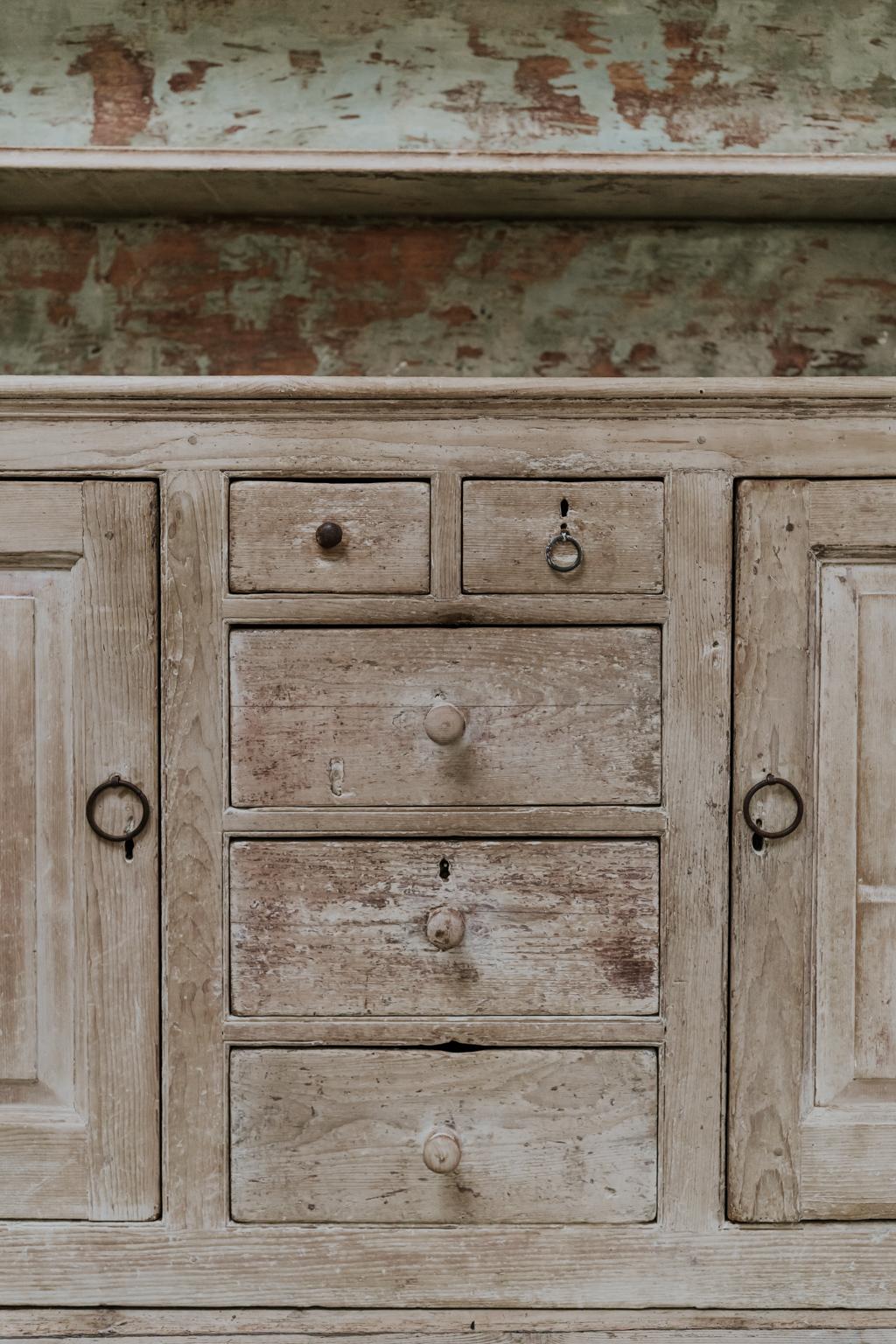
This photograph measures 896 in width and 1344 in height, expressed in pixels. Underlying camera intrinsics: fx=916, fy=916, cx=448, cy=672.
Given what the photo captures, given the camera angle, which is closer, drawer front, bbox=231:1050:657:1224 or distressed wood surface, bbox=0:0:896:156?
drawer front, bbox=231:1050:657:1224

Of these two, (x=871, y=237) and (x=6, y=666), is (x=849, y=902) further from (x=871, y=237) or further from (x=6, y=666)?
(x=871, y=237)

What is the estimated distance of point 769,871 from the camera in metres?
0.93

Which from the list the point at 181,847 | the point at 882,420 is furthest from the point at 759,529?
the point at 181,847

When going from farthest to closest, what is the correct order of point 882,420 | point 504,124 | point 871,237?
point 871,237, point 504,124, point 882,420

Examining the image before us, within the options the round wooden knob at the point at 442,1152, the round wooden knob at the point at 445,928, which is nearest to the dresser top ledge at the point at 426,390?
the round wooden knob at the point at 445,928

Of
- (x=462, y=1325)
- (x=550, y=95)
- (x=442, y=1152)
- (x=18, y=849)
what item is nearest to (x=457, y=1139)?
(x=442, y=1152)

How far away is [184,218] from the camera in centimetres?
142

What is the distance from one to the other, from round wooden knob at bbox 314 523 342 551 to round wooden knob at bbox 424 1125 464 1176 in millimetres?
598

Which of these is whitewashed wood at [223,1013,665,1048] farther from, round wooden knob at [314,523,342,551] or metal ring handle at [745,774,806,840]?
round wooden knob at [314,523,342,551]

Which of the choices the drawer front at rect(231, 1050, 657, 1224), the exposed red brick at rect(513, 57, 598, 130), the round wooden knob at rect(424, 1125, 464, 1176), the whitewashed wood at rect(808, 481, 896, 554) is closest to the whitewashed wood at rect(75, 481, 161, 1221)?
the drawer front at rect(231, 1050, 657, 1224)

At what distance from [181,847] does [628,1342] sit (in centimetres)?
68

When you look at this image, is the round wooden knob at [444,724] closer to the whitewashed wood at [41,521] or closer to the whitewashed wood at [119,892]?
the whitewashed wood at [119,892]

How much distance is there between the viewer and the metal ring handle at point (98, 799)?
3.03ft

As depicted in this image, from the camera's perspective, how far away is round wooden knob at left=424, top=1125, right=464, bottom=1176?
2.94 ft
